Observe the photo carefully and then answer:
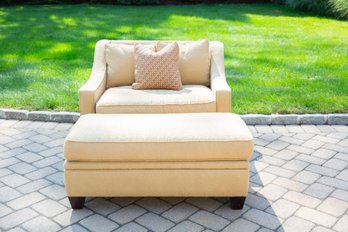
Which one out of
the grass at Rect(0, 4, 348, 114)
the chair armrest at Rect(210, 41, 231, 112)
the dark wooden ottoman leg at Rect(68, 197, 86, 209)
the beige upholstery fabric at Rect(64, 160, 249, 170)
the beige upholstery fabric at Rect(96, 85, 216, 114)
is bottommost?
the dark wooden ottoman leg at Rect(68, 197, 86, 209)

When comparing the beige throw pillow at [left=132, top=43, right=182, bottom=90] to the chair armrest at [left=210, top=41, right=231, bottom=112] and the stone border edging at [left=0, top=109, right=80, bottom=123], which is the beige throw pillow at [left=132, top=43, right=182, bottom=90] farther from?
the stone border edging at [left=0, top=109, right=80, bottom=123]

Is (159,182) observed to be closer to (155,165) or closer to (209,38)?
(155,165)

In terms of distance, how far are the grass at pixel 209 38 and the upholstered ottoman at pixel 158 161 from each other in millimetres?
2046

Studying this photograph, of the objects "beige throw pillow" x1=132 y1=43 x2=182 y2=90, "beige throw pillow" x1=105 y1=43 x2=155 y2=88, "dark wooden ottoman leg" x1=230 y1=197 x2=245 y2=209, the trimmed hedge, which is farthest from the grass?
"dark wooden ottoman leg" x1=230 y1=197 x2=245 y2=209

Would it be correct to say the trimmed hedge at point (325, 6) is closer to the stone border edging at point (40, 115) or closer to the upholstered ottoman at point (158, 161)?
the stone border edging at point (40, 115)

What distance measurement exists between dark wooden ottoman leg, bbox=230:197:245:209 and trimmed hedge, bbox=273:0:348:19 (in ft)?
28.3

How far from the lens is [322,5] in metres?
12.0

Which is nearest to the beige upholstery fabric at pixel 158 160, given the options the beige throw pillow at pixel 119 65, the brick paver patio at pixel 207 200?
the brick paver patio at pixel 207 200

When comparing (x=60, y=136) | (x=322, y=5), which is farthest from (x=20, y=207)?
(x=322, y=5)

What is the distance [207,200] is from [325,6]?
9.27 metres

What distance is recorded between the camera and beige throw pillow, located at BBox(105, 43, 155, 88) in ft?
16.4

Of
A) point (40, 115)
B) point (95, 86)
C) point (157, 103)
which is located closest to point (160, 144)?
point (157, 103)

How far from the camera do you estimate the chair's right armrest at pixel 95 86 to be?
4.44 meters

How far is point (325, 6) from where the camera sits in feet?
38.9
